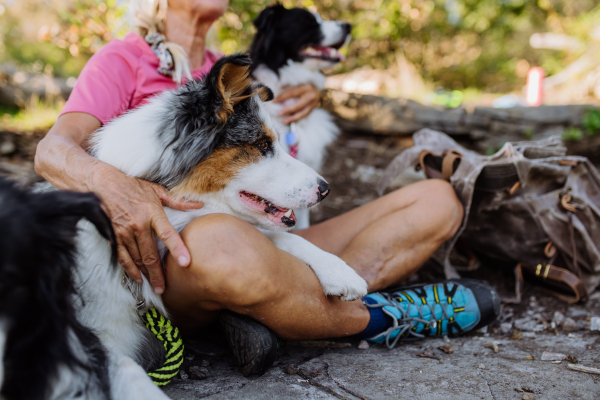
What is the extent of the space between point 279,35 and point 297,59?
0.73ft

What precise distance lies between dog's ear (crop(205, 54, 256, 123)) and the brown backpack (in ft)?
4.27

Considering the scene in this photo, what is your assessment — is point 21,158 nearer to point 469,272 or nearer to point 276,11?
point 276,11

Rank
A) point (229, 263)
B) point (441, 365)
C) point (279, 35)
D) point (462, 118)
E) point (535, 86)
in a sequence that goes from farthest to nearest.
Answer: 1. point (535, 86)
2. point (462, 118)
3. point (279, 35)
4. point (441, 365)
5. point (229, 263)

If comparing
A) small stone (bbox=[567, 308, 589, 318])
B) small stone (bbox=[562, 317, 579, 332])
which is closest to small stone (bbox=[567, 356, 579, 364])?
small stone (bbox=[562, 317, 579, 332])

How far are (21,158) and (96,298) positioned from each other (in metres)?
3.76

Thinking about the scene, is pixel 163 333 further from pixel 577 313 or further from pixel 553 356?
pixel 577 313

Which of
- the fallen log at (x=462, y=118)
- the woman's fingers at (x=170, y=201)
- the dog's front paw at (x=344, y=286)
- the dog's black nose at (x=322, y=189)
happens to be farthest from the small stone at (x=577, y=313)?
the fallen log at (x=462, y=118)

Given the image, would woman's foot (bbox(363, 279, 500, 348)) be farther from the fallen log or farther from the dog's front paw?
the fallen log

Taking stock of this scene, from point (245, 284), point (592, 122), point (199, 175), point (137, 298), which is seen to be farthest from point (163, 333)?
point (592, 122)

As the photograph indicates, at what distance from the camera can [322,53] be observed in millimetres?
3498

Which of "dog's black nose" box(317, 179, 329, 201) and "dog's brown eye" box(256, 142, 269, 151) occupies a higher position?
"dog's brown eye" box(256, 142, 269, 151)

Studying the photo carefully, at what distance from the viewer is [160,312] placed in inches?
64.9

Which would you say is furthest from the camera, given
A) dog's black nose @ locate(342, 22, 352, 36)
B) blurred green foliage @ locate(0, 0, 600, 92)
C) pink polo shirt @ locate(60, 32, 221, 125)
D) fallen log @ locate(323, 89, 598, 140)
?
fallen log @ locate(323, 89, 598, 140)

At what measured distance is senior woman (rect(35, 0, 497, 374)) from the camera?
→ 1.46 metres
